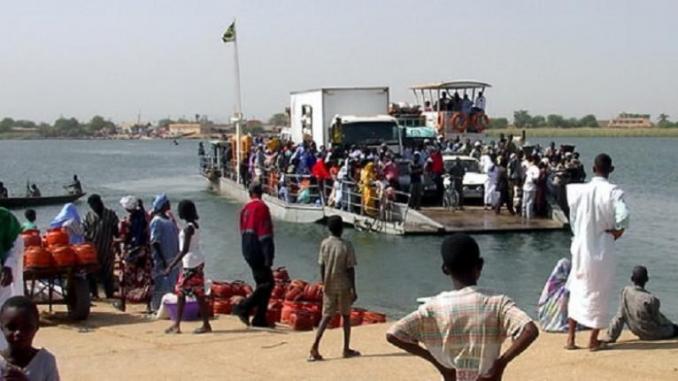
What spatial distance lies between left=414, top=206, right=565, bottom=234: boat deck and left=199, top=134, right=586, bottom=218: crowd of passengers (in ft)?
1.98

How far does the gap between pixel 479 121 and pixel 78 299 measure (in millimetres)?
32329

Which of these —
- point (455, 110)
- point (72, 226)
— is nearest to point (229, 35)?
point (455, 110)

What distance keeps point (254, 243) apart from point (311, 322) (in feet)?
4.61

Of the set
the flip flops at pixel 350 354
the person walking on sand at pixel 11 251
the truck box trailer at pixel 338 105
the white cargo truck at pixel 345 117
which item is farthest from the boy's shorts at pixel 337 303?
the truck box trailer at pixel 338 105

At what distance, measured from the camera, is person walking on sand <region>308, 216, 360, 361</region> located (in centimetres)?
939

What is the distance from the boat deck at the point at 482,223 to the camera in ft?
81.1

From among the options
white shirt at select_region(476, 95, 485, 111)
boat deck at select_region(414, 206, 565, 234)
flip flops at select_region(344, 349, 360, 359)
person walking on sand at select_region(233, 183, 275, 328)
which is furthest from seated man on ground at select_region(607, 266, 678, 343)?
white shirt at select_region(476, 95, 485, 111)

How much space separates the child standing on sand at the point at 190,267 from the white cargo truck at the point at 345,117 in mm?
19948

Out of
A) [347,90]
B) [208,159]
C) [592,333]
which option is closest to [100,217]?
[592,333]

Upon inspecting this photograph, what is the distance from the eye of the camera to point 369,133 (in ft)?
102

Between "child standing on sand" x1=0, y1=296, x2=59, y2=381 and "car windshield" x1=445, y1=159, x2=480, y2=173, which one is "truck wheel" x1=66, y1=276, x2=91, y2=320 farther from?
"car windshield" x1=445, y1=159, x2=480, y2=173

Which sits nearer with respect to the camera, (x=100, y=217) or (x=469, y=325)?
(x=469, y=325)

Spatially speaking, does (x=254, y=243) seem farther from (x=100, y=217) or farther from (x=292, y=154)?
(x=292, y=154)

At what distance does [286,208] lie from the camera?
95.6 ft
